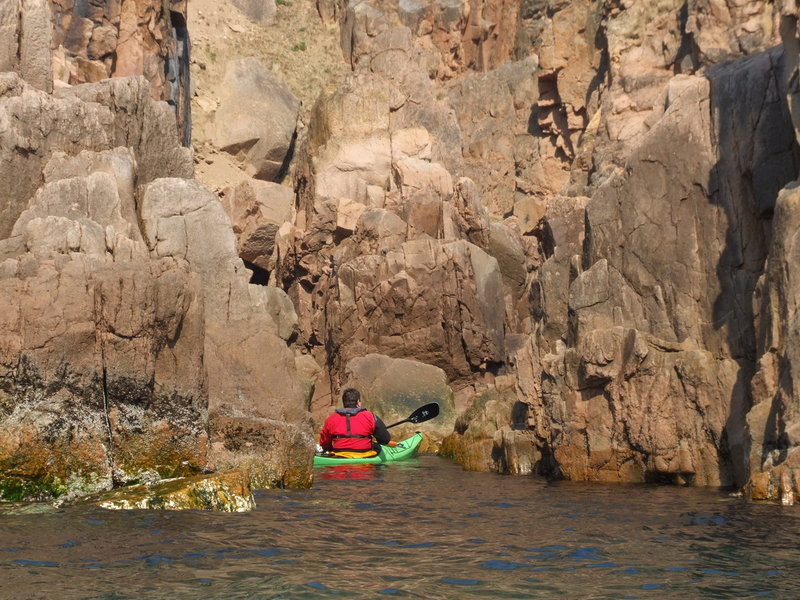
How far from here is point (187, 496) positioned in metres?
11.5

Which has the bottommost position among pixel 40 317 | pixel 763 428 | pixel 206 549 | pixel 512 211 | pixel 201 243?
pixel 206 549

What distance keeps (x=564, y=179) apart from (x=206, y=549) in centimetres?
4161

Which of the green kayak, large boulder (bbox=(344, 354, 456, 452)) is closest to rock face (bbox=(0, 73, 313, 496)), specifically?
the green kayak

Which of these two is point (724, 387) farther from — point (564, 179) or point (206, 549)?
point (564, 179)

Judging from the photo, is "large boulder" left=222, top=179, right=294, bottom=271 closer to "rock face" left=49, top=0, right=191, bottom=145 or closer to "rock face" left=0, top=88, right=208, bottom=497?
"rock face" left=49, top=0, right=191, bottom=145

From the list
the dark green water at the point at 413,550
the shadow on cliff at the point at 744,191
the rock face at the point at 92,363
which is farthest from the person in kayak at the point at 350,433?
the shadow on cliff at the point at 744,191

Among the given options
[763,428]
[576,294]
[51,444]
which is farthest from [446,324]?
[51,444]

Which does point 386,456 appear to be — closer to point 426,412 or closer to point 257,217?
point 426,412

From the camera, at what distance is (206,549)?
912 centimetres

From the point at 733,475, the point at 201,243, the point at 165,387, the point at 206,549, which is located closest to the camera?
the point at 206,549

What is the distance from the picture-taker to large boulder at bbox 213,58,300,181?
5128 cm

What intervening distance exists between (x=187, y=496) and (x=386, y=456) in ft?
31.3

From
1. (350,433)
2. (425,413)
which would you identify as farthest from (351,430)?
(425,413)

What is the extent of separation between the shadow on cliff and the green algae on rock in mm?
7850
